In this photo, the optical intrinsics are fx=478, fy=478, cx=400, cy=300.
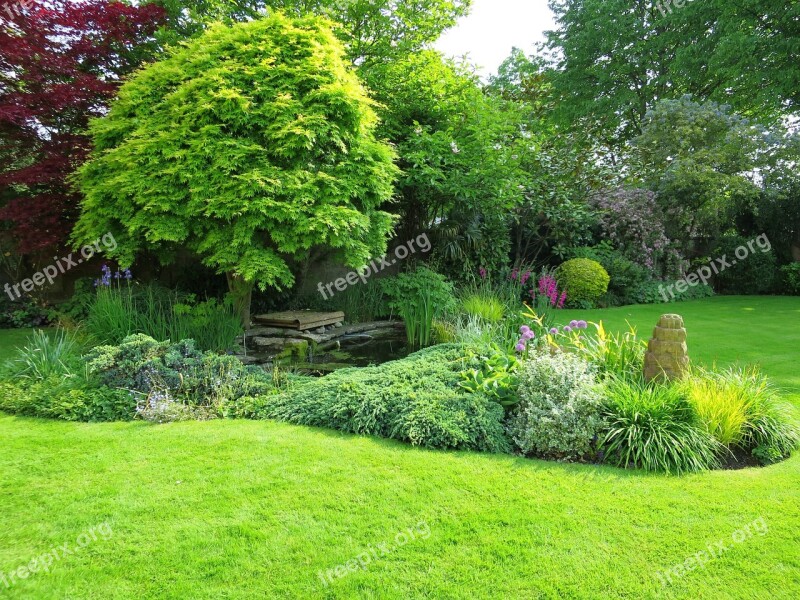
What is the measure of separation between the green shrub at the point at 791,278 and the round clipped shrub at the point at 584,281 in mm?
6984

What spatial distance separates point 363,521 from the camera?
274 centimetres

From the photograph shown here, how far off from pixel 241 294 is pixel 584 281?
7.83 m

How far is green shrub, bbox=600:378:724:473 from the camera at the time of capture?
3416 millimetres

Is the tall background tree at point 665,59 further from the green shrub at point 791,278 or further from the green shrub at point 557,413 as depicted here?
the green shrub at point 557,413

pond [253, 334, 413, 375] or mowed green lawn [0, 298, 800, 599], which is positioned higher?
pond [253, 334, 413, 375]

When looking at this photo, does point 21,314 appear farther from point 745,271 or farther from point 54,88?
point 745,271

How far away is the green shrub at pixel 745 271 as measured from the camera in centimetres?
1431

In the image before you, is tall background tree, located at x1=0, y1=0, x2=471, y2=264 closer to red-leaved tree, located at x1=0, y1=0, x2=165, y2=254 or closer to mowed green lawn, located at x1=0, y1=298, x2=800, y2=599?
red-leaved tree, located at x1=0, y1=0, x2=165, y2=254

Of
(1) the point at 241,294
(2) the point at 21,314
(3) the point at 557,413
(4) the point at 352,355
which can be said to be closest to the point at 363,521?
(3) the point at 557,413

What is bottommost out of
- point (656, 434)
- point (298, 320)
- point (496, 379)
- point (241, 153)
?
point (656, 434)

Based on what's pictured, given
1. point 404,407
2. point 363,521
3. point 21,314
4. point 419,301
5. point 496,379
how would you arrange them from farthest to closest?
A: point 419,301
point 21,314
point 496,379
point 404,407
point 363,521

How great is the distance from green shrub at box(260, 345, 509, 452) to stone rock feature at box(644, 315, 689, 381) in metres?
1.47

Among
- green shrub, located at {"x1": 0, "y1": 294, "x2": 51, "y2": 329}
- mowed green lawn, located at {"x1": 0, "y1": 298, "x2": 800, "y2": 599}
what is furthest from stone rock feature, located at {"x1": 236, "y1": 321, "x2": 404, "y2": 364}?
green shrub, located at {"x1": 0, "y1": 294, "x2": 51, "y2": 329}

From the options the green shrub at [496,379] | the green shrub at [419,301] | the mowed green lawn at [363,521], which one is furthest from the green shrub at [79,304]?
the green shrub at [496,379]
